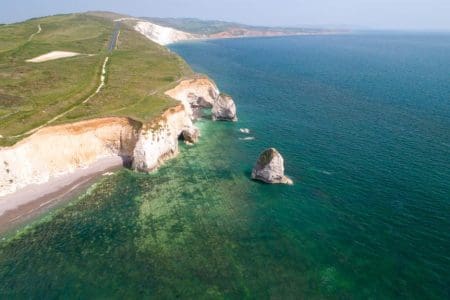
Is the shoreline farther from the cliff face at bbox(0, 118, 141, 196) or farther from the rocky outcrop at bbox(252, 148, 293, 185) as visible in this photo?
the rocky outcrop at bbox(252, 148, 293, 185)

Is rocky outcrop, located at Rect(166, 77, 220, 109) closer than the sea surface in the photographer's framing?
No

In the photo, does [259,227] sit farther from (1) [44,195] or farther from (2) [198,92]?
(2) [198,92]

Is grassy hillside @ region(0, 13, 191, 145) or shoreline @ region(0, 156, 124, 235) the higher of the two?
grassy hillside @ region(0, 13, 191, 145)

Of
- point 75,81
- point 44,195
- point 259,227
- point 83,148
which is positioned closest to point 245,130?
point 83,148

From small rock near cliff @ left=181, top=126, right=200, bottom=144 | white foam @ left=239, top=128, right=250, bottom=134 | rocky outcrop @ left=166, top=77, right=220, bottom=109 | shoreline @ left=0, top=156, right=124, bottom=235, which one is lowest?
shoreline @ left=0, top=156, right=124, bottom=235

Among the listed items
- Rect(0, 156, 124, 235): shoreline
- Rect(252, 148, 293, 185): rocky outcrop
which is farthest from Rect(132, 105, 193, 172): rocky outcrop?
Rect(252, 148, 293, 185): rocky outcrop

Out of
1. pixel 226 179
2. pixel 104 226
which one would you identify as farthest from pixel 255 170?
pixel 104 226
